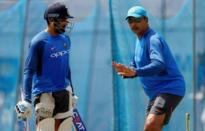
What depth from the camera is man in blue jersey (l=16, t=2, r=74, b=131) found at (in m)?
7.08

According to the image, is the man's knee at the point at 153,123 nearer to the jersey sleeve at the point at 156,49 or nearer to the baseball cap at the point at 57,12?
the jersey sleeve at the point at 156,49

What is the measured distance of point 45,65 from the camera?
7.15m

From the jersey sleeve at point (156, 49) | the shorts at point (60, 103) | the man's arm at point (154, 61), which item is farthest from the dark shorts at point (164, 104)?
the shorts at point (60, 103)

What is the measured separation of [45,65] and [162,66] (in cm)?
123

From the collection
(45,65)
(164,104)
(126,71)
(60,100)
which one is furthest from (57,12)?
(164,104)

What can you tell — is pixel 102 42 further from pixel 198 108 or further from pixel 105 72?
pixel 198 108

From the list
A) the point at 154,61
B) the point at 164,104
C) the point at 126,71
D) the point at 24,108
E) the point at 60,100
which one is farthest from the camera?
the point at 60,100

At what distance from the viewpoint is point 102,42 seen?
963 cm

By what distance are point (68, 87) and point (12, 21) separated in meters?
2.78

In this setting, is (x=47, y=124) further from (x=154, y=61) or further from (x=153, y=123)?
(x=154, y=61)

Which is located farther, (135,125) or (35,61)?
(135,125)

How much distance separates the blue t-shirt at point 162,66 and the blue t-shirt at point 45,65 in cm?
80

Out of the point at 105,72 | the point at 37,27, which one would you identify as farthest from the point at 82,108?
the point at 37,27

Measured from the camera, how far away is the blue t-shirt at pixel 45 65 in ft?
23.2
